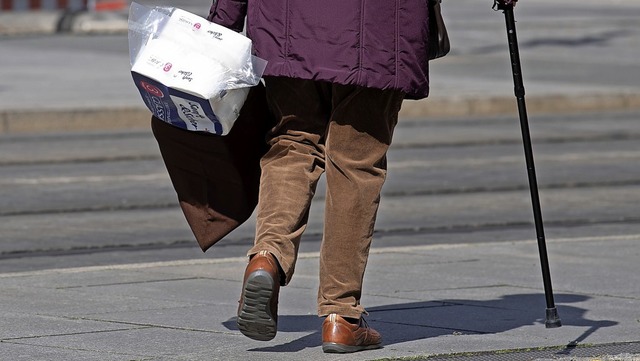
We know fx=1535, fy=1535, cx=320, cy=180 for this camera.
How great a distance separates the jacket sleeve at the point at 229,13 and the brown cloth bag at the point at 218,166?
0.68 ft

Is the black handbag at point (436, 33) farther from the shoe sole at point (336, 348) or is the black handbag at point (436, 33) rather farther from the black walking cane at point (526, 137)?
the shoe sole at point (336, 348)

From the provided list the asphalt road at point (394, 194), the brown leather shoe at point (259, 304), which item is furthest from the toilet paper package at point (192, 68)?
the asphalt road at point (394, 194)

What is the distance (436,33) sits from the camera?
4590 millimetres

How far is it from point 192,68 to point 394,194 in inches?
200

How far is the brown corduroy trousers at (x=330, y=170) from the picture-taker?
4520mm

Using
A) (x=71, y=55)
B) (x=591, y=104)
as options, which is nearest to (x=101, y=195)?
(x=591, y=104)

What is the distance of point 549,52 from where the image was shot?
71.6ft

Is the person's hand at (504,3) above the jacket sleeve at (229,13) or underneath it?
above

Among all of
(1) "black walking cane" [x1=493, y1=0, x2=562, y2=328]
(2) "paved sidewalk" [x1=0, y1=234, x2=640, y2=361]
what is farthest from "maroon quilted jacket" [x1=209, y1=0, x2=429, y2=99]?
(2) "paved sidewalk" [x1=0, y1=234, x2=640, y2=361]

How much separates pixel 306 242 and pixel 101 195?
81.8 inches

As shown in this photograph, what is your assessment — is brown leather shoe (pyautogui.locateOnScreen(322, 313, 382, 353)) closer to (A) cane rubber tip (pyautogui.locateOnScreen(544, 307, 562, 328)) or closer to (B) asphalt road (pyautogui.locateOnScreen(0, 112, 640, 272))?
(A) cane rubber tip (pyautogui.locateOnScreen(544, 307, 562, 328))

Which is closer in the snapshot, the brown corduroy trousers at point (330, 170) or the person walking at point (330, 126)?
the person walking at point (330, 126)

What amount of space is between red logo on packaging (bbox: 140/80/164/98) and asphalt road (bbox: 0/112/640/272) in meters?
2.31

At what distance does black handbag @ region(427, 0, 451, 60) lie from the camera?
4.56 m
